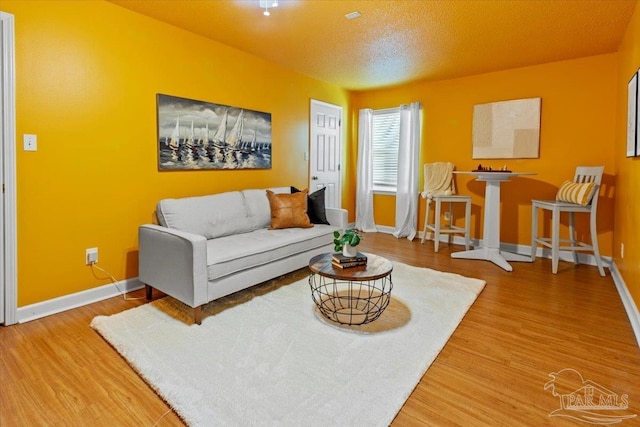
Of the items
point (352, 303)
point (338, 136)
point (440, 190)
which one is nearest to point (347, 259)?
point (352, 303)

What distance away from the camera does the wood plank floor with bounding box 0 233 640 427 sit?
5.26 ft

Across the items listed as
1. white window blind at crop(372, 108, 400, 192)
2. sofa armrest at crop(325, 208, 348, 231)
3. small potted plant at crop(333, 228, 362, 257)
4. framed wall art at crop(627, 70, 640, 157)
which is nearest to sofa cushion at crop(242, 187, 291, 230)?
sofa armrest at crop(325, 208, 348, 231)

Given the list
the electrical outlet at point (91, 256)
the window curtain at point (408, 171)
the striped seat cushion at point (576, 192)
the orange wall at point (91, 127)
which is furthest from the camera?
the window curtain at point (408, 171)

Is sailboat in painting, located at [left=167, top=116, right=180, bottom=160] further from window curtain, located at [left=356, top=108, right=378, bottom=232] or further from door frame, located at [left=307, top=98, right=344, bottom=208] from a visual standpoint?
window curtain, located at [left=356, top=108, right=378, bottom=232]

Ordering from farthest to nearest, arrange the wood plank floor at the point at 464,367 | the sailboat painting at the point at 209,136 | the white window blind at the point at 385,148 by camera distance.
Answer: the white window blind at the point at 385,148, the sailboat painting at the point at 209,136, the wood plank floor at the point at 464,367

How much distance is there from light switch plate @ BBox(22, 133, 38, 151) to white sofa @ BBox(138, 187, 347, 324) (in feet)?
2.96

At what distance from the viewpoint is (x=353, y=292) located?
10.0 feet

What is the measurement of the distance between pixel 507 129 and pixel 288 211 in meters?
3.12

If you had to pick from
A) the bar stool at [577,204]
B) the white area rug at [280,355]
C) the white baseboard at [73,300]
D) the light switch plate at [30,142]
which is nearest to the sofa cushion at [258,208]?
the white area rug at [280,355]

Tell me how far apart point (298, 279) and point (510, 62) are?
11.8 feet

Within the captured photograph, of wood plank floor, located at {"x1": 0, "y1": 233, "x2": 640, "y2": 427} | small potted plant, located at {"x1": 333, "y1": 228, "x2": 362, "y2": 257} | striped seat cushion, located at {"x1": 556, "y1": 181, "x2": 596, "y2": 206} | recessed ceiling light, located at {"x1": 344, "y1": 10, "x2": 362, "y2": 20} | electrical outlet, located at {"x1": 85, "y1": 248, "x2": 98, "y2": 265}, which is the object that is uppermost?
recessed ceiling light, located at {"x1": 344, "y1": 10, "x2": 362, "y2": 20}

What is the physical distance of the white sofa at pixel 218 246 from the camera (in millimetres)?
2428

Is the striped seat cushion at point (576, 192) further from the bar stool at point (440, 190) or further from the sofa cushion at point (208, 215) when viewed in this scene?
the sofa cushion at point (208, 215)

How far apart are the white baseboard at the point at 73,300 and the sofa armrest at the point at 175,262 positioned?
0.35 metres
